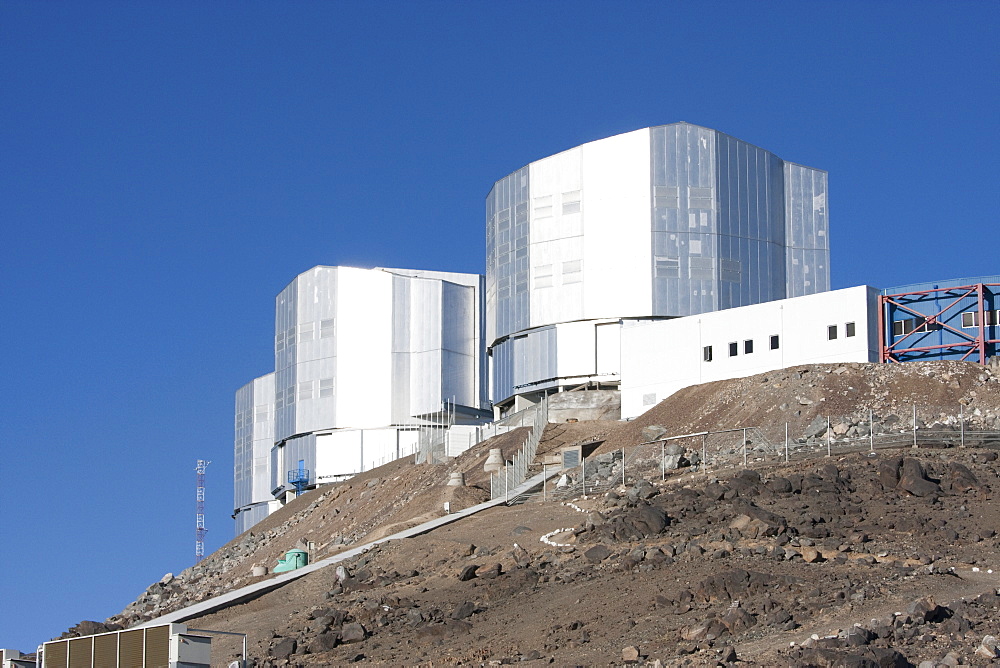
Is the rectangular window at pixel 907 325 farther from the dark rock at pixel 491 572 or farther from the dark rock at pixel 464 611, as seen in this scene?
the dark rock at pixel 464 611

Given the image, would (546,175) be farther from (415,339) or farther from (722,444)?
(722,444)

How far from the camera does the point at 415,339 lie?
88.1 m

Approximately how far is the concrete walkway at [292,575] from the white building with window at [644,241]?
708 inches

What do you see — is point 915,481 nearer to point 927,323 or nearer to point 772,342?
point 772,342

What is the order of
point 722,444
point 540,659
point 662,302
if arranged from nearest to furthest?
1. point 540,659
2. point 722,444
3. point 662,302

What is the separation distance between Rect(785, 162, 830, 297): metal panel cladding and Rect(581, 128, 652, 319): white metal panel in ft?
26.5

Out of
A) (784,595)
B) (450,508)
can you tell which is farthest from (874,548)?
(450,508)

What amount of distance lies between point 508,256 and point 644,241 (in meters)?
8.32

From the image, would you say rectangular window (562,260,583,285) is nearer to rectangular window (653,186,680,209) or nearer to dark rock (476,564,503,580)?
rectangular window (653,186,680,209)

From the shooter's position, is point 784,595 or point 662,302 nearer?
point 784,595

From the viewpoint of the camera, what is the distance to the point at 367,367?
87.2 meters

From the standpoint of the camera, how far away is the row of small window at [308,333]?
8794cm

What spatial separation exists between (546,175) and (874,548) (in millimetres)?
40354

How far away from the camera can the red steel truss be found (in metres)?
60.0
